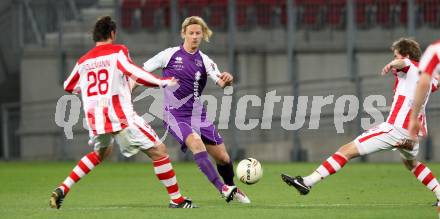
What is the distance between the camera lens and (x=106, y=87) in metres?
10.2

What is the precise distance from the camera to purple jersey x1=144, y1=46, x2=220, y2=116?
1148cm

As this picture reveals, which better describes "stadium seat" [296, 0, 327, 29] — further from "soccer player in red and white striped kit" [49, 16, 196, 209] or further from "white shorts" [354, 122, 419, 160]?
"soccer player in red and white striped kit" [49, 16, 196, 209]

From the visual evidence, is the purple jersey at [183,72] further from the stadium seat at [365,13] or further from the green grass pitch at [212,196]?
the stadium seat at [365,13]

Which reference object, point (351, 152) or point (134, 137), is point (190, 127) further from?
point (351, 152)

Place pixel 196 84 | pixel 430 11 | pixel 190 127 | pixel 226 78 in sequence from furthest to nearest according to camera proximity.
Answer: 1. pixel 430 11
2. pixel 196 84
3. pixel 190 127
4. pixel 226 78

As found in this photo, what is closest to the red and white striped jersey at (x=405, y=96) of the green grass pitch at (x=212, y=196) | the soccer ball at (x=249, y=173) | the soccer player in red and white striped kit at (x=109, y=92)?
the green grass pitch at (x=212, y=196)

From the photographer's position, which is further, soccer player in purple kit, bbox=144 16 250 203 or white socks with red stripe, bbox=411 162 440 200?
soccer player in purple kit, bbox=144 16 250 203

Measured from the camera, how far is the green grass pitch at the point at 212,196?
10031mm

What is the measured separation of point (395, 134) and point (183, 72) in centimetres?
234

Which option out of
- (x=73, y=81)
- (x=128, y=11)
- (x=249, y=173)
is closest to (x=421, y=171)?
(x=249, y=173)

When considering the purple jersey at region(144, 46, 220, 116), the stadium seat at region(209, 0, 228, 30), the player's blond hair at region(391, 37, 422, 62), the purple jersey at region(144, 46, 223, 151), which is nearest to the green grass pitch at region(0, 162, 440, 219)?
the purple jersey at region(144, 46, 223, 151)

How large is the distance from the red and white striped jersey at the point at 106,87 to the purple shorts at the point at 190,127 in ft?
3.68

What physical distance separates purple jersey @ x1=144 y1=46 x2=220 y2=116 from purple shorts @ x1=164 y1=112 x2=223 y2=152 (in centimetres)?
8

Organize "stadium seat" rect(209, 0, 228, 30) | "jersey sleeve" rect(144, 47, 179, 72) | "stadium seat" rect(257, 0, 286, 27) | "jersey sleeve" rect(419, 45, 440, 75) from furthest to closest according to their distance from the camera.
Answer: "stadium seat" rect(257, 0, 286, 27) → "stadium seat" rect(209, 0, 228, 30) → "jersey sleeve" rect(144, 47, 179, 72) → "jersey sleeve" rect(419, 45, 440, 75)
